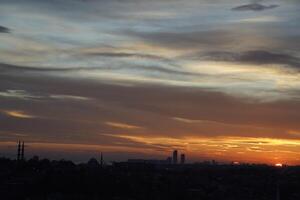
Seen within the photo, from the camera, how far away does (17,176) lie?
70188 millimetres

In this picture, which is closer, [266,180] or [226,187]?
[226,187]

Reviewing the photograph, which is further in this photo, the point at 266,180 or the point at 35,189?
the point at 266,180

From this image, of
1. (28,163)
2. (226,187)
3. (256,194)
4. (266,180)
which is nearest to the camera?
(256,194)

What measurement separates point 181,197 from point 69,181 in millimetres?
10702

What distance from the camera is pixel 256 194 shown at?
62875 mm

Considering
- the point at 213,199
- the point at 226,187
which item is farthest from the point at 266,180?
the point at 213,199

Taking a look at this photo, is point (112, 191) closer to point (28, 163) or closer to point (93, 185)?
point (93, 185)

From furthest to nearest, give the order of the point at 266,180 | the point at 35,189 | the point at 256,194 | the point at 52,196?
the point at 266,180 < the point at 256,194 < the point at 35,189 < the point at 52,196

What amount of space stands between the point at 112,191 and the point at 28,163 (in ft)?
99.6

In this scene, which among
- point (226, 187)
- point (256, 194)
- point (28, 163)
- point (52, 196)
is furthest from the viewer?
point (28, 163)

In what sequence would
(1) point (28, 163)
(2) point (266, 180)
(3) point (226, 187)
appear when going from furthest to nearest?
1. (1) point (28, 163)
2. (2) point (266, 180)
3. (3) point (226, 187)

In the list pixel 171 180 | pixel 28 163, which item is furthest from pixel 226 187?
pixel 28 163

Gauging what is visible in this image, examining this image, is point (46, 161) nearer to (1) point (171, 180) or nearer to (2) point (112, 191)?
(1) point (171, 180)

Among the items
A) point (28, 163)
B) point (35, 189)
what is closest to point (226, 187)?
point (35, 189)
